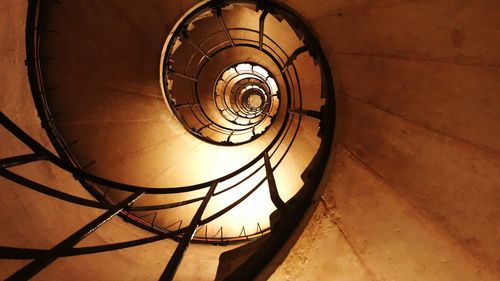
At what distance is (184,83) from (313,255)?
201 inches

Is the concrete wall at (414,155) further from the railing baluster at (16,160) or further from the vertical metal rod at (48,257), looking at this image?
the railing baluster at (16,160)

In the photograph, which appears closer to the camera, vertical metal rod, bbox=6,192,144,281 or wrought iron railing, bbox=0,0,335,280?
vertical metal rod, bbox=6,192,144,281

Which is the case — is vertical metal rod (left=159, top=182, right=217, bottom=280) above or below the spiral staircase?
below

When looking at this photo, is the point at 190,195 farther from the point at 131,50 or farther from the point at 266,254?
the point at 266,254

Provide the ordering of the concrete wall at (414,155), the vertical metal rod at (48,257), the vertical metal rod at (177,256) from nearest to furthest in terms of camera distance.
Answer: the vertical metal rod at (48,257), the vertical metal rod at (177,256), the concrete wall at (414,155)

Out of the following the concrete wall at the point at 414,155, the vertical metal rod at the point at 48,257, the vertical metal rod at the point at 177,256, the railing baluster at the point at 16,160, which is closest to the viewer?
the vertical metal rod at the point at 48,257

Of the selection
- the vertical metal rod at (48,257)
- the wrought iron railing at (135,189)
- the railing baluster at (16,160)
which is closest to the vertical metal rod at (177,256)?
the wrought iron railing at (135,189)

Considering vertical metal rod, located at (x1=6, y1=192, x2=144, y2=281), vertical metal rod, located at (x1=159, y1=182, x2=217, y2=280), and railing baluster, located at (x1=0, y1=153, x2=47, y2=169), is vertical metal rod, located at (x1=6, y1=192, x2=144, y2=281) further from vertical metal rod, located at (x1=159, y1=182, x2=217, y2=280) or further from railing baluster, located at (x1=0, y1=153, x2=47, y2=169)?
railing baluster, located at (x1=0, y1=153, x2=47, y2=169)

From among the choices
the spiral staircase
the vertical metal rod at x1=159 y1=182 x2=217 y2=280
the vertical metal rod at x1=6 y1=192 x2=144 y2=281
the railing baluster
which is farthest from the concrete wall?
the railing baluster

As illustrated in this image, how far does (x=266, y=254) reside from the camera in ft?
5.64

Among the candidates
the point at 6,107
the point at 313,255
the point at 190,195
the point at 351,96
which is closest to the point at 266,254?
the point at 313,255

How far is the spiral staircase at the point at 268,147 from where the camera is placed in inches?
65.4

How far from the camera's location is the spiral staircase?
5.45 feet

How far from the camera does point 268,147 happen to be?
10.7ft
